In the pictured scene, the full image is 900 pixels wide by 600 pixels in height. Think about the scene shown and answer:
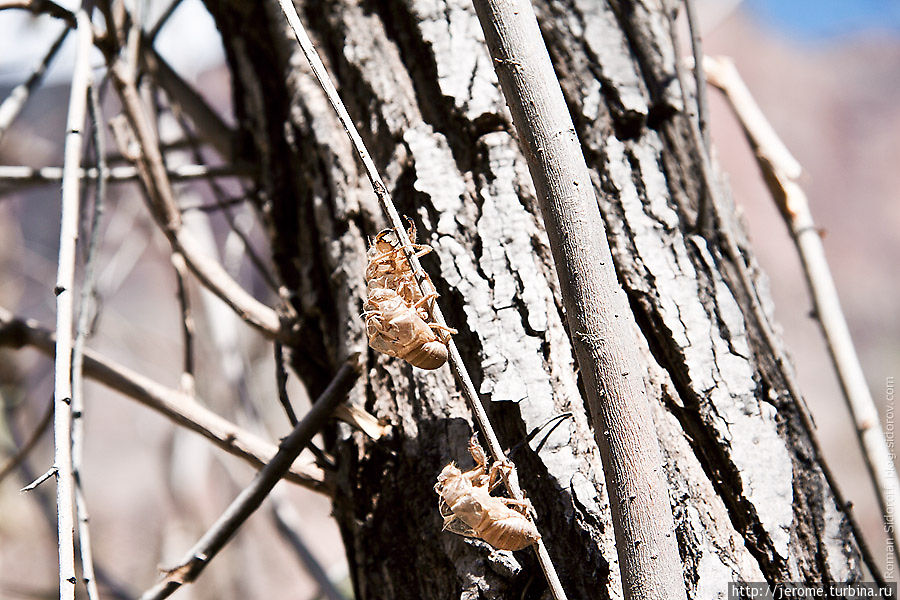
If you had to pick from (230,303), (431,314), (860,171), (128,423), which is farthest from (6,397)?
(860,171)

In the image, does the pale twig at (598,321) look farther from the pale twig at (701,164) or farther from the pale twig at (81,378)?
the pale twig at (81,378)

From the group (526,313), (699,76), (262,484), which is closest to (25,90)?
(262,484)

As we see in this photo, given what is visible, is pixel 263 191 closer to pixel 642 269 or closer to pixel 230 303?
pixel 230 303

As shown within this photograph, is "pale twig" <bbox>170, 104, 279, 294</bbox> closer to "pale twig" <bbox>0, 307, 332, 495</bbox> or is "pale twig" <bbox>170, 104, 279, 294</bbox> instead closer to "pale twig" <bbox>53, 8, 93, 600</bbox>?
"pale twig" <bbox>0, 307, 332, 495</bbox>

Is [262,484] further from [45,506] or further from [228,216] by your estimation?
[45,506]

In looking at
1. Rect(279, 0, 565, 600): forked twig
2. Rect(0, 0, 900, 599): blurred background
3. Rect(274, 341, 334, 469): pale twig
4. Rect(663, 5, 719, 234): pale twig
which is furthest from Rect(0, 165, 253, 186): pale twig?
Rect(0, 0, 900, 599): blurred background

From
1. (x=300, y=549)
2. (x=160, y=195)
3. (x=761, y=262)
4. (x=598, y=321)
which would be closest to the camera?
(x=598, y=321)
